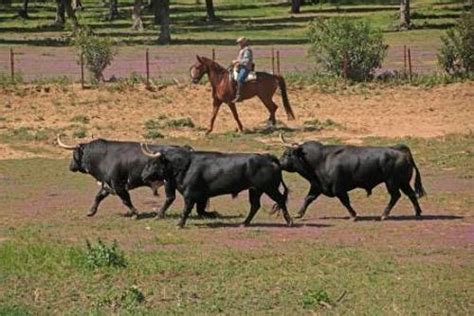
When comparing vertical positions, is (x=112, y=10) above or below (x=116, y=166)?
above

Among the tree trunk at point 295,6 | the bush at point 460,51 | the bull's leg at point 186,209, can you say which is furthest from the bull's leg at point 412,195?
the tree trunk at point 295,6

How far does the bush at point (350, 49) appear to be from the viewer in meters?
36.7

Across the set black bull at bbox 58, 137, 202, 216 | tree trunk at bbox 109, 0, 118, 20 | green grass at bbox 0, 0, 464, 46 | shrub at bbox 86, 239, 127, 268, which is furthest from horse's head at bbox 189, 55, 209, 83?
tree trunk at bbox 109, 0, 118, 20

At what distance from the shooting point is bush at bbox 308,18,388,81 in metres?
36.7

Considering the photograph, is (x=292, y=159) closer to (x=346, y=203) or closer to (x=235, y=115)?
(x=346, y=203)

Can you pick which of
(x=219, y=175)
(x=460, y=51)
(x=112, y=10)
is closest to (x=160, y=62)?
(x=460, y=51)

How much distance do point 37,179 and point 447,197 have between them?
25.2 ft

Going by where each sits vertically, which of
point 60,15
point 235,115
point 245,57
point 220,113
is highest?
point 245,57

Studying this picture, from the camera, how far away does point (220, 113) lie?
107ft

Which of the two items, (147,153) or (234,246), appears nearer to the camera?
(234,246)

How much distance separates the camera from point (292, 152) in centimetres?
1833

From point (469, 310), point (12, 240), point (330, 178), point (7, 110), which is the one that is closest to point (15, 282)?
point (12, 240)

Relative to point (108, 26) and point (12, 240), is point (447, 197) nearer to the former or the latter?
point (12, 240)

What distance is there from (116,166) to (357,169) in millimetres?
3547
